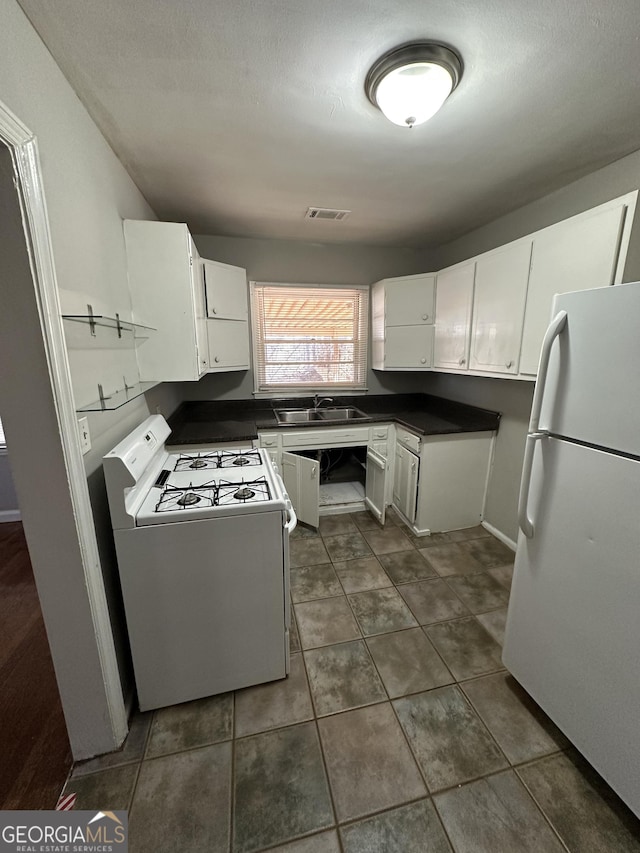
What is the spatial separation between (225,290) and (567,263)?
2.25 metres

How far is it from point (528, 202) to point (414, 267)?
48.5 inches

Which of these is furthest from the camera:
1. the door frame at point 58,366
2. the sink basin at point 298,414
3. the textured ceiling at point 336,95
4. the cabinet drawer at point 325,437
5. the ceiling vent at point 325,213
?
the sink basin at point 298,414

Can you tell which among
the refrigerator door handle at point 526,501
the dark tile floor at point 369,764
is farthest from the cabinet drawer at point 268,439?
the refrigerator door handle at point 526,501

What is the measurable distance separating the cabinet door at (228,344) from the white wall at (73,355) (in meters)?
0.97

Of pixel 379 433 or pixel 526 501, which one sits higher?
pixel 526 501

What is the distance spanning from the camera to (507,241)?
2445 millimetres

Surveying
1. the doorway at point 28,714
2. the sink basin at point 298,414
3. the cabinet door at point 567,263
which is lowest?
the doorway at point 28,714

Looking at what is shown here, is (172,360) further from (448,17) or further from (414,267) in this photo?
(414,267)

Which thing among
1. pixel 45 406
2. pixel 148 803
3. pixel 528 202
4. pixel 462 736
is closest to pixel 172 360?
pixel 45 406

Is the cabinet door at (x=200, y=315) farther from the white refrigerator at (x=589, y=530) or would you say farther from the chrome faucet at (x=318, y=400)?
the white refrigerator at (x=589, y=530)

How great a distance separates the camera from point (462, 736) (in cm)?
133

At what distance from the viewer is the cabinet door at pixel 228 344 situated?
2.55 metres

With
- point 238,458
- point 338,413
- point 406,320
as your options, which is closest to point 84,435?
point 238,458

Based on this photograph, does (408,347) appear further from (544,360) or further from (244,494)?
(244,494)
